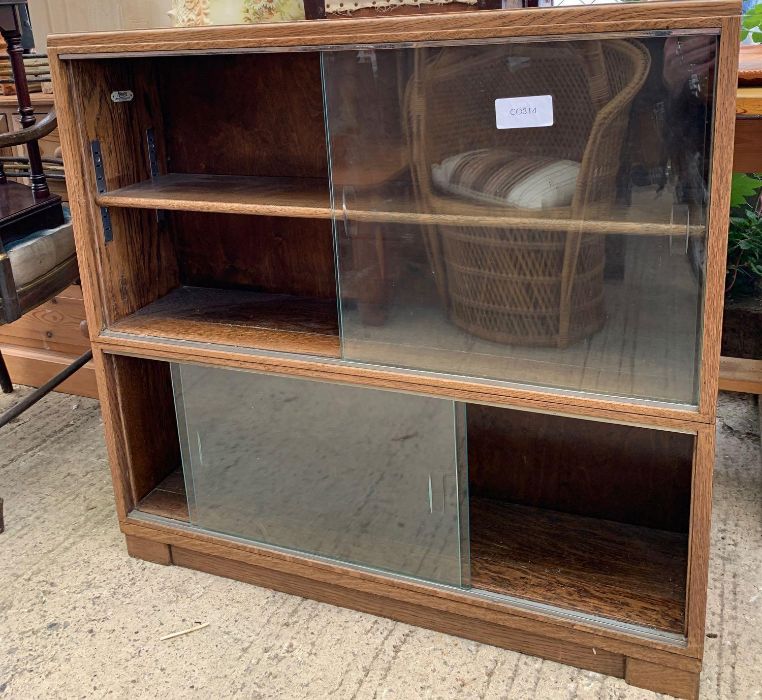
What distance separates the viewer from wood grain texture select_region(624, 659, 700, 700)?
4.67 feet

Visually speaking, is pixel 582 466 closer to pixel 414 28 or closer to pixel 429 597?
pixel 429 597

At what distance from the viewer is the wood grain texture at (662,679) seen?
1.42 meters

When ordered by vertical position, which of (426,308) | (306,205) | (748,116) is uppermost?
(748,116)

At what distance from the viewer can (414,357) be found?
4.83 ft

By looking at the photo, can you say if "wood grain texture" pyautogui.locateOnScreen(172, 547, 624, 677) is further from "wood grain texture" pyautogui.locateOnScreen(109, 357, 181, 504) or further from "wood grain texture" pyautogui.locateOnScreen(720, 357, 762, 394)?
"wood grain texture" pyautogui.locateOnScreen(720, 357, 762, 394)

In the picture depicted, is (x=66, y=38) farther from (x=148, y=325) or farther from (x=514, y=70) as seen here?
(x=514, y=70)

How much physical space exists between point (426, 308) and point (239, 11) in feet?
2.15

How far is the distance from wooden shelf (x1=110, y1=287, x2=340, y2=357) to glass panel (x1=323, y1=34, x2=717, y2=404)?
0.17m

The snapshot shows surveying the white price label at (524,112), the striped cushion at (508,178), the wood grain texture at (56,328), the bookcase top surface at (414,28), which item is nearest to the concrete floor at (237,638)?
the wood grain texture at (56,328)

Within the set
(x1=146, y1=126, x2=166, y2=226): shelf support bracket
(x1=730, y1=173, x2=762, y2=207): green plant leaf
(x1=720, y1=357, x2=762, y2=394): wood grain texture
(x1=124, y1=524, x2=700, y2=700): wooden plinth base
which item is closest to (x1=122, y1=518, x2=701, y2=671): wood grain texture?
(x1=124, y1=524, x2=700, y2=700): wooden plinth base

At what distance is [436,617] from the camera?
1615 millimetres

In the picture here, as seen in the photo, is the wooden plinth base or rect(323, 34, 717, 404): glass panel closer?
rect(323, 34, 717, 404): glass panel

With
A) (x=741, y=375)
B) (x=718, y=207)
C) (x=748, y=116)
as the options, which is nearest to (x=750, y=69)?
(x=748, y=116)

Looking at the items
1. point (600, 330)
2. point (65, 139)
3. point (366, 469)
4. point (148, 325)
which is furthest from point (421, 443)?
point (65, 139)
